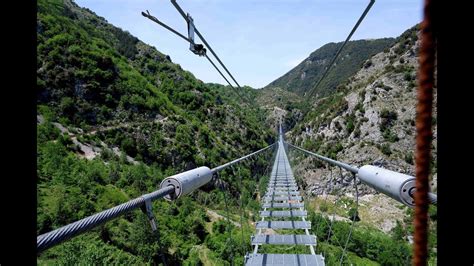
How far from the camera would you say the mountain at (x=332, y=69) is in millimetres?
58062

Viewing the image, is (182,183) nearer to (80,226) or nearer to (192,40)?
(80,226)

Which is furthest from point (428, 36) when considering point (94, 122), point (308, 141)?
point (308, 141)

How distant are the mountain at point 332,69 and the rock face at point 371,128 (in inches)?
461

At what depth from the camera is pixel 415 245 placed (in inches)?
13.6

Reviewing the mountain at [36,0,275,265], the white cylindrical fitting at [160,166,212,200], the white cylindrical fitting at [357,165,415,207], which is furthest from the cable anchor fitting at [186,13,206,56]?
the mountain at [36,0,275,265]

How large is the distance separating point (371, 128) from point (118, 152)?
Result: 23.6 meters

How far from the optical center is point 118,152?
2150 cm

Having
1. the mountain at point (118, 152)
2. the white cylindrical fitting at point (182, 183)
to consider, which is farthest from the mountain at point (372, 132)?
the white cylindrical fitting at point (182, 183)

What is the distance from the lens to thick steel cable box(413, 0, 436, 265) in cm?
31

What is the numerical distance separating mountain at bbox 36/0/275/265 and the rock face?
7502 mm

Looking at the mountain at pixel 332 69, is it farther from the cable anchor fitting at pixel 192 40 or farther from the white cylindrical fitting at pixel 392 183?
the white cylindrical fitting at pixel 392 183

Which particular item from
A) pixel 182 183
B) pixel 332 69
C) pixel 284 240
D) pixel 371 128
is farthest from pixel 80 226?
pixel 332 69

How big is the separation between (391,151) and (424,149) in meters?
30.5
